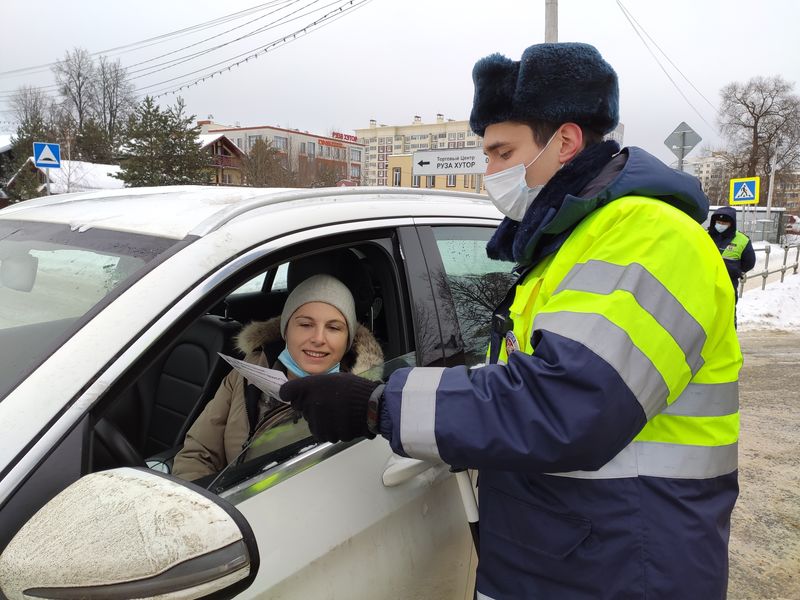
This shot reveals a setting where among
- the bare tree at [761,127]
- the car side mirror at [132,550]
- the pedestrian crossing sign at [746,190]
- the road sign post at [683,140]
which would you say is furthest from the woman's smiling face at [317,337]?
the bare tree at [761,127]

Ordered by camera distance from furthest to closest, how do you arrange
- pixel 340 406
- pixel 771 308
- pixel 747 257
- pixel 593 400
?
pixel 771 308 < pixel 747 257 < pixel 340 406 < pixel 593 400

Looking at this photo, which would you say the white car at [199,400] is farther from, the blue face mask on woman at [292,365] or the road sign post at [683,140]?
the road sign post at [683,140]

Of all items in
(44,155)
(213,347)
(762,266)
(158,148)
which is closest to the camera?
(213,347)

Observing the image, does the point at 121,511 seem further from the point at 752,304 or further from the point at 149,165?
the point at 149,165

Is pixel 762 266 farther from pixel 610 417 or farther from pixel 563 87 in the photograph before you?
pixel 610 417

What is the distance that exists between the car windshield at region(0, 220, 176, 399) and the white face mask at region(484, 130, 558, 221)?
0.85m

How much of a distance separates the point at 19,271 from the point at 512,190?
1.39 metres

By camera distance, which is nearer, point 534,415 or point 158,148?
point 534,415

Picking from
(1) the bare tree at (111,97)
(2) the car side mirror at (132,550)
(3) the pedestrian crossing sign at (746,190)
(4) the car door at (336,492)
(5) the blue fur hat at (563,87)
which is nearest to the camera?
(2) the car side mirror at (132,550)

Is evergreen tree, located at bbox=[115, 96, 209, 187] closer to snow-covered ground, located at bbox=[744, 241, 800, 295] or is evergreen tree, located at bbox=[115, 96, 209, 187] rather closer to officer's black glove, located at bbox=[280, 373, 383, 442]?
snow-covered ground, located at bbox=[744, 241, 800, 295]

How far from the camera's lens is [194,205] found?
5.17 feet

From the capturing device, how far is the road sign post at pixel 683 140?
9.45 metres

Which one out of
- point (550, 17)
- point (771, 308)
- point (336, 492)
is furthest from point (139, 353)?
point (771, 308)

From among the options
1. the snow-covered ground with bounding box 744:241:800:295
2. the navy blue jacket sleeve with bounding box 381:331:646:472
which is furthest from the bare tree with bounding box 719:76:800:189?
the navy blue jacket sleeve with bounding box 381:331:646:472
